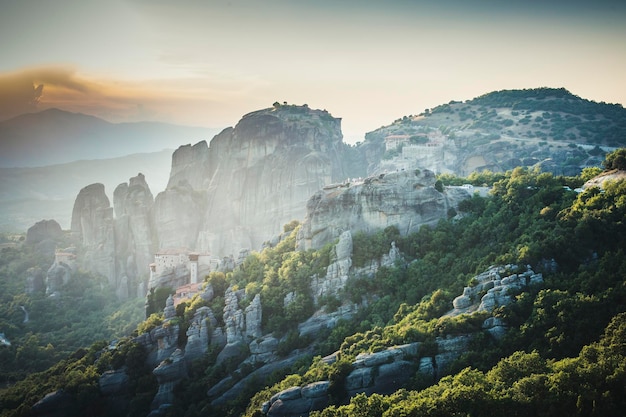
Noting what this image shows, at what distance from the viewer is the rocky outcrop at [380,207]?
5762 centimetres

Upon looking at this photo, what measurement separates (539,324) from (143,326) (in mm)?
34946

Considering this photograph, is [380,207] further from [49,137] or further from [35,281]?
[49,137]

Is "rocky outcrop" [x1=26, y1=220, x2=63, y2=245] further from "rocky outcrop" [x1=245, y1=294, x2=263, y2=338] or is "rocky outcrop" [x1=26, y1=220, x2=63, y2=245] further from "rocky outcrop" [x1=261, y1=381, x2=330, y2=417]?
"rocky outcrop" [x1=261, y1=381, x2=330, y2=417]

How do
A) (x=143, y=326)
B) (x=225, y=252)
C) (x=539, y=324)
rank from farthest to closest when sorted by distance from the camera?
(x=225, y=252) < (x=143, y=326) < (x=539, y=324)

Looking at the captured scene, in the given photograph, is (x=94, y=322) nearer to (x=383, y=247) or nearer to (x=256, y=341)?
(x=256, y=341)

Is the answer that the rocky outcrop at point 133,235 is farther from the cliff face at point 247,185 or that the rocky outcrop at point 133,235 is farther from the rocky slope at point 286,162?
the cliff face at point 247,185

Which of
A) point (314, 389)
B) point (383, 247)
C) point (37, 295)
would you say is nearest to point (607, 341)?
point (314, 389)

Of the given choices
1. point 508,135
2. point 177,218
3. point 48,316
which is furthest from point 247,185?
point 508,135

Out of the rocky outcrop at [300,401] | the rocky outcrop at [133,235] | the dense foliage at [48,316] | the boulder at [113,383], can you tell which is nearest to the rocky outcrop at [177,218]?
the rocky outcrop at [133,235]

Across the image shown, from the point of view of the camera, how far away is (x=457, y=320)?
42688 millimetres

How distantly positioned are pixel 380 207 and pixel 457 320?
17.4m

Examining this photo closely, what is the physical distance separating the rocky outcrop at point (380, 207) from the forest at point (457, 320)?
1369 mm

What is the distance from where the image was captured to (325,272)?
56.1 metres

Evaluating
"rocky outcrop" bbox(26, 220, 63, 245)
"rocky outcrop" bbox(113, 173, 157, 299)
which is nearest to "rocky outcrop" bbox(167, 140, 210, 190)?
"rocky outcrop" bbox(113, 173, 157, 299)
